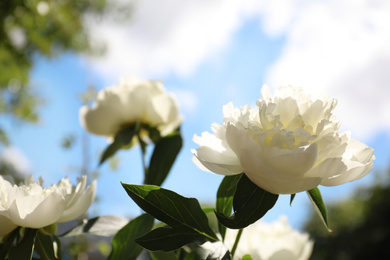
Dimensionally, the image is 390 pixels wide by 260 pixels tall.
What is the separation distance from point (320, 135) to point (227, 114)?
0.06m

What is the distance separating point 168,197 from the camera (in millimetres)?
274

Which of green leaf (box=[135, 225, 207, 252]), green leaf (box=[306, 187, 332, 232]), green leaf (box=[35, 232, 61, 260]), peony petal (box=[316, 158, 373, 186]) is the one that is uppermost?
peony petal (box=[316, 158, 373, 186])

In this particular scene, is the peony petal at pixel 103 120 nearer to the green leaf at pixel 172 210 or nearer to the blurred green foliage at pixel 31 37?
the green leaf at pixel 172 210

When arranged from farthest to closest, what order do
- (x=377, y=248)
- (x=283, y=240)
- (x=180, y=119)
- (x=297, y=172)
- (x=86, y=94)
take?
(x=377, y=248), (x=86, y=94), (x=180, y=119), (x=283, y=240), (x=297, y=172)

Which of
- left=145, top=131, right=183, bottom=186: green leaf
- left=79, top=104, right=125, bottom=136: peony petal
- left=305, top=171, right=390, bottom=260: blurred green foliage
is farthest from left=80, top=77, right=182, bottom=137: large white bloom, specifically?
left=305, top=171, right=390, bottom=260: blurred green foliage

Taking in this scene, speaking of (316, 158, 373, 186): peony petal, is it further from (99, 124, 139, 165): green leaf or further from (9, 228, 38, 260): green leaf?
(99, 124, 139, 165): green leaf

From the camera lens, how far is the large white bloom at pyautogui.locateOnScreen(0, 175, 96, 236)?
290 mm

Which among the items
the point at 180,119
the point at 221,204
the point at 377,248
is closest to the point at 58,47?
the point at 180,119

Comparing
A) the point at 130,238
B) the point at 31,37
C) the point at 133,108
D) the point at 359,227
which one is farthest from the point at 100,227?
the point at 359,227

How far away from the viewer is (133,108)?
0.61 m

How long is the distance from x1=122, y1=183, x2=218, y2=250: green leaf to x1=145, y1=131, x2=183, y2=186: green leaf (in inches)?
7.0

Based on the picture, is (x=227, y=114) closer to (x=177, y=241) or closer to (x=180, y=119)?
(x=177, y=241)

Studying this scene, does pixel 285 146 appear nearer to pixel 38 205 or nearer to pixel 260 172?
pixel 260 172

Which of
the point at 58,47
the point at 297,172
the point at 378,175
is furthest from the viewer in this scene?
the point at 378,175
